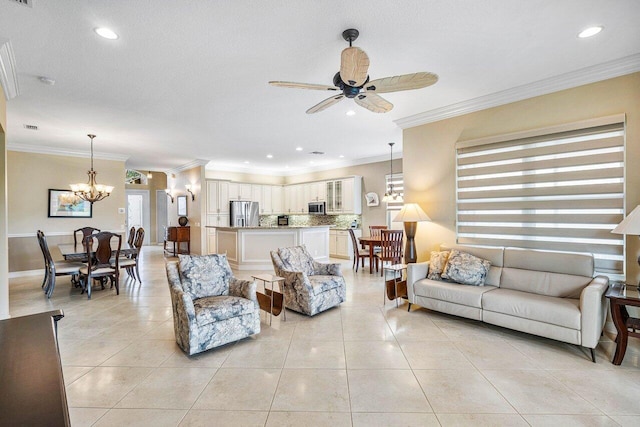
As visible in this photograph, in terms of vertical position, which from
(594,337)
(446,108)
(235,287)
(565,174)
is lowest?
(594,337)

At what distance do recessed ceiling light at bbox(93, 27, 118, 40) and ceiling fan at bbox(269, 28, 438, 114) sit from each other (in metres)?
1.41

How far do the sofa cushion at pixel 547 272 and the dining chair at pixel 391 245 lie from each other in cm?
244

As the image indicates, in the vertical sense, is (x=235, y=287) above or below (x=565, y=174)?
below

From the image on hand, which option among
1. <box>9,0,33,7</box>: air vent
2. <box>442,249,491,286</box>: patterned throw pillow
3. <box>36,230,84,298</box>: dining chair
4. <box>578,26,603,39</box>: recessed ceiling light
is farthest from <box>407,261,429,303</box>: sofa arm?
<box>36,230,84,298</box>: dining chair

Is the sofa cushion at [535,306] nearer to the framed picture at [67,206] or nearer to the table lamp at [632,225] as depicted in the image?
the table lamp at [632,225]

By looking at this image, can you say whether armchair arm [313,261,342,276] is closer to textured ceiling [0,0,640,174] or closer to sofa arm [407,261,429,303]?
sofa arm [407,261,429,303]

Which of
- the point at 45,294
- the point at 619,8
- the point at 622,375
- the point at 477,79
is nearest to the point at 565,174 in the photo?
the point at 477,79

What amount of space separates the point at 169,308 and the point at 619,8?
5.73 m

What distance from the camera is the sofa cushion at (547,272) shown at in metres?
3.24

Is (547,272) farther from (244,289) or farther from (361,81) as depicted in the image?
(244,289)

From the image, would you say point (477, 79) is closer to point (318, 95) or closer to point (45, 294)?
point (318, 95)

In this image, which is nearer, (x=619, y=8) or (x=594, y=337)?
(x=619, y=8)

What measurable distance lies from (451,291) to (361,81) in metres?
2.66

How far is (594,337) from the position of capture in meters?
2.72
